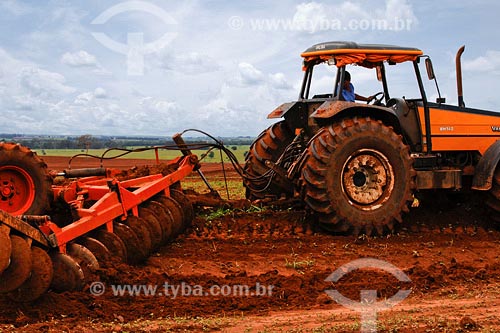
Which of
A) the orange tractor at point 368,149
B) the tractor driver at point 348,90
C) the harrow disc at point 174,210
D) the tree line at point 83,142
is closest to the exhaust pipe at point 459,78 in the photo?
the orange tractor at point 368,149

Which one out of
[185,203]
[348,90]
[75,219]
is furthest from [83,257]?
[348,90]

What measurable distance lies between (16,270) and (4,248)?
0.80ft

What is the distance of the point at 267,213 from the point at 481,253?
2.86m

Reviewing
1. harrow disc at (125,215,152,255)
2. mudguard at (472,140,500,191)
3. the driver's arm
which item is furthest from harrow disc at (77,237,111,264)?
mudguard at (472,140,500,191)

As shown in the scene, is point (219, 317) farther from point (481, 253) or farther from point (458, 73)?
point (458, 73)

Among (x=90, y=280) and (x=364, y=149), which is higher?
(x=364, y=149)

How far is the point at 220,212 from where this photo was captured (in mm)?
8852

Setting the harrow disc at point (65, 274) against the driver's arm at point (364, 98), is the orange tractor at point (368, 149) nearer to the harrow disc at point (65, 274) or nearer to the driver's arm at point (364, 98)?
the driver's arm at point (364, 98)

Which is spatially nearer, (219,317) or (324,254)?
(219,317)

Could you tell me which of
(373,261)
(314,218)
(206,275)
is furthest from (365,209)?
(206,275)

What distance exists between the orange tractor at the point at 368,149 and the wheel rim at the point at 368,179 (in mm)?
13

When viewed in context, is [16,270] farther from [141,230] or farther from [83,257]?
[141,230]
